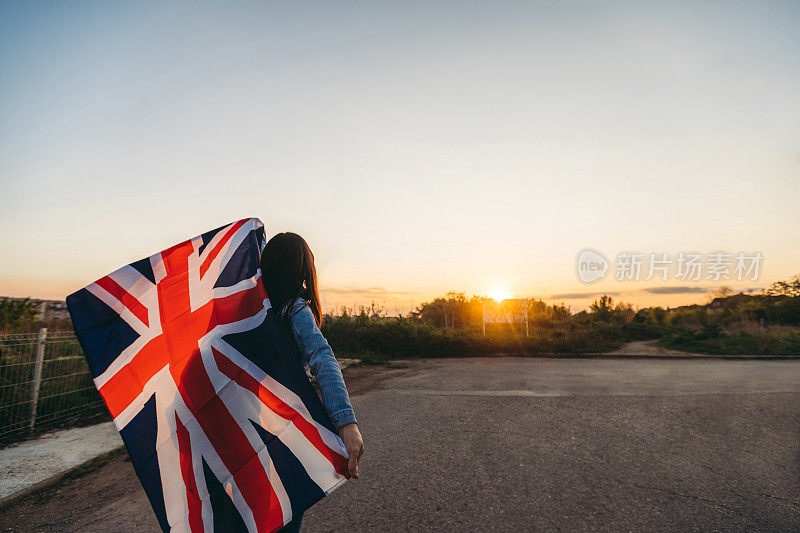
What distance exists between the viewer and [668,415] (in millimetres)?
6301

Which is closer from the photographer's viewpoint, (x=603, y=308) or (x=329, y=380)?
(x=329, y=380)

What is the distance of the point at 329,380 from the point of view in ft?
5.79

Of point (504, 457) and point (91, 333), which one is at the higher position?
point (91, 333)

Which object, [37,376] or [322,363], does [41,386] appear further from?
[322,363]

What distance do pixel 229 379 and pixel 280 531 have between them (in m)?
0.69

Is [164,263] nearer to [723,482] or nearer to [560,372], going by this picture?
[723,482]

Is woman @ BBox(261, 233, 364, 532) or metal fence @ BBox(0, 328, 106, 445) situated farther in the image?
metal fence @ BBox(0, 328, 106, 445)

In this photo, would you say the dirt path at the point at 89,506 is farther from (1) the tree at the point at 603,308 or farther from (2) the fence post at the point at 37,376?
(1) the tree at the point at 603,308

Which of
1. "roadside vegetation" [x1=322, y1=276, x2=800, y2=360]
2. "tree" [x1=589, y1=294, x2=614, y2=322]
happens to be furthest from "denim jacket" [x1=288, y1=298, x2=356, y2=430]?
"tree" [x1=589, y1=294, x2=614, y2=322]

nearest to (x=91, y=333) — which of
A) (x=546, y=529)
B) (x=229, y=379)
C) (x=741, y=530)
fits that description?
(x=229, y=379)

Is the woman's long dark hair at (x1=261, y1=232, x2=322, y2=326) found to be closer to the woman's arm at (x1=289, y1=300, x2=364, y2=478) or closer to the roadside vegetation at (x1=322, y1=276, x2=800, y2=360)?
the woman's arm at (x1=289, y1=300, x2=364, y2=478)

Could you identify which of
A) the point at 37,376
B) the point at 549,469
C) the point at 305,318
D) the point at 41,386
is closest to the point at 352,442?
the point at 305,318

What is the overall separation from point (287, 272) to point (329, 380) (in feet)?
1.73

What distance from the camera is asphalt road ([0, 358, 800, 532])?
3229 millimetres
